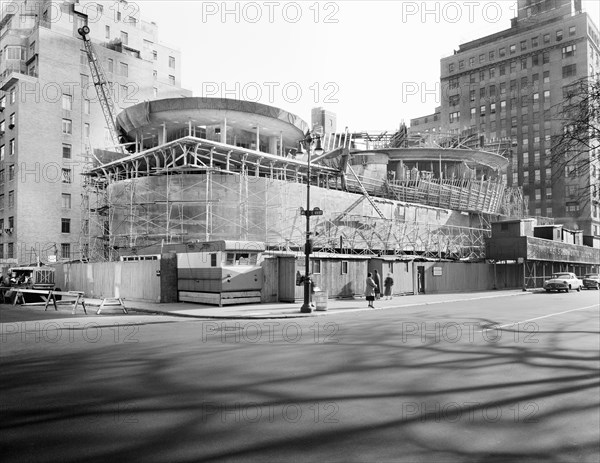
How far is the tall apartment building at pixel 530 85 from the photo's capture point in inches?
3580

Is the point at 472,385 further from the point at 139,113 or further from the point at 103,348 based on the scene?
the point at 139,113

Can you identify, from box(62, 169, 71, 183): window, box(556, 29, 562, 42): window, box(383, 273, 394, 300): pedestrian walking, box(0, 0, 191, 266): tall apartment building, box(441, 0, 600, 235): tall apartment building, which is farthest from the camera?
box(556, 29, 562, 42): window

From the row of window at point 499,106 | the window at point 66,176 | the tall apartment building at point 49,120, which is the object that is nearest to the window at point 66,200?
the tall apartment building at point 49,120

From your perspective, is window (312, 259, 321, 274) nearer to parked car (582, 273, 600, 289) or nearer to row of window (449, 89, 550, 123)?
parked car (582, 273, 600, 289)

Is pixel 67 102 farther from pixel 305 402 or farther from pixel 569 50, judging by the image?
pixel 569 50

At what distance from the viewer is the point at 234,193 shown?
3253 centimetres

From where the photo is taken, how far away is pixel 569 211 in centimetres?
8925

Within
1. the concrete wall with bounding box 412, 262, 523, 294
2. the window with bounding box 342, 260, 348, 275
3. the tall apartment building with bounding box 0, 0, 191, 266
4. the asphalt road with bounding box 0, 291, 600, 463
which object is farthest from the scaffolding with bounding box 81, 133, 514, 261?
the asphalt road with bounding box 0, 291, 600, 463

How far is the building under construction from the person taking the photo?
3197cm

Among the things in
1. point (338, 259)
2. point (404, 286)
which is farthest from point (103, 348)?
point (404, 286)

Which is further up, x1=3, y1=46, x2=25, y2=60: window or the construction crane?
x1=3, y1=46, x2=25, y2=60: window

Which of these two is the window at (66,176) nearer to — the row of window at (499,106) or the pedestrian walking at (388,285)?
the pedestrian walking at (388,285)

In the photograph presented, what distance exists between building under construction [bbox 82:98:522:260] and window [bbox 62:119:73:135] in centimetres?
843

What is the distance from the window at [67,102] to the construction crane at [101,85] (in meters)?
3.04
